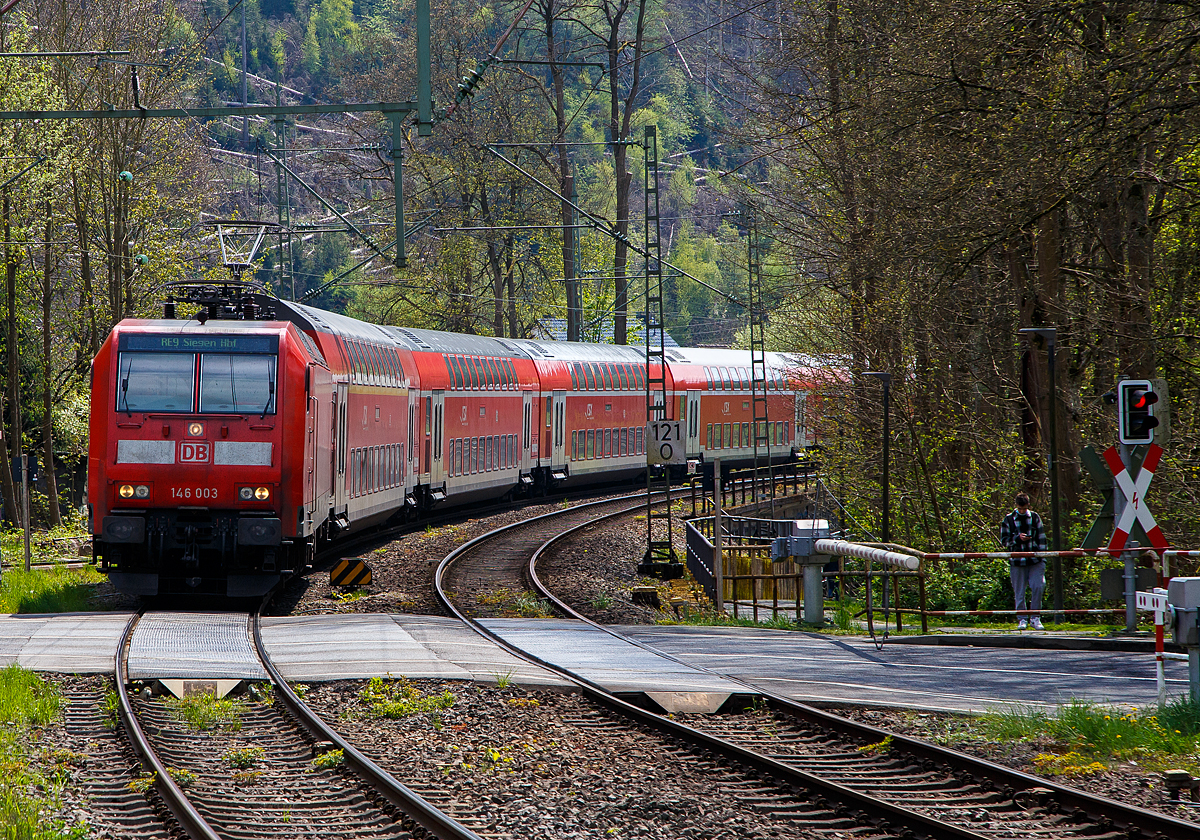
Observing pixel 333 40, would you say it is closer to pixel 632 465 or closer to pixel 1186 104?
pixel 632 465

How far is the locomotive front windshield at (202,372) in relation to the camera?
16.6 meters

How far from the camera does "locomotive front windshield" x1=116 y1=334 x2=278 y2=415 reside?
54.6 feet

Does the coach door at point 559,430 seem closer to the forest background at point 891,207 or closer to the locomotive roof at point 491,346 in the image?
the locomotive roof at point 491,346

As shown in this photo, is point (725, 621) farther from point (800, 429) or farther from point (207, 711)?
point (800, 429)

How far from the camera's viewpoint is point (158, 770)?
328 inches

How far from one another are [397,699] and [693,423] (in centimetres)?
3571

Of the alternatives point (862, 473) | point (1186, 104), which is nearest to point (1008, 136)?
point (1186, 104)

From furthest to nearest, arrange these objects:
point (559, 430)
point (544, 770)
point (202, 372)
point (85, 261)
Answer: point (559, 430) → point (85, 261) → point (202, 372) → point (544, 770)

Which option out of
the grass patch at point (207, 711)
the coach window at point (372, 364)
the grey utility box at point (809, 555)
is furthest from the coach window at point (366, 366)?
the grass patch at point (207, 711)

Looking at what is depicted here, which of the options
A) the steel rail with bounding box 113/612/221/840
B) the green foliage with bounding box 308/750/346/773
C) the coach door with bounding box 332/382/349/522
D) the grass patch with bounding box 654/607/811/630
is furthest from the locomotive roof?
the green foliage with bounding box 308/750/346/773

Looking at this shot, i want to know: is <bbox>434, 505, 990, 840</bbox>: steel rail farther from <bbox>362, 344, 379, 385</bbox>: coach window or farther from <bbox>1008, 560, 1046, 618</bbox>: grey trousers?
<bbox>362, 344, 379, 385</bbox>: coach window

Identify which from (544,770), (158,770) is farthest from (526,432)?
(158,770)

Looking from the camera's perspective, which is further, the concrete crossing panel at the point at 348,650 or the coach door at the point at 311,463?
the coach door at the point at 311,463

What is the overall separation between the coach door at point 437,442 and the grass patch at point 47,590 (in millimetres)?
9713
